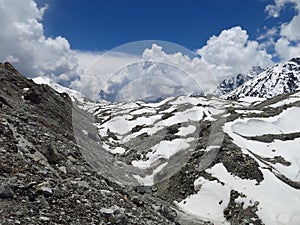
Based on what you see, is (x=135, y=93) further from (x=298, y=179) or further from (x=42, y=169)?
(x=298, y=179)

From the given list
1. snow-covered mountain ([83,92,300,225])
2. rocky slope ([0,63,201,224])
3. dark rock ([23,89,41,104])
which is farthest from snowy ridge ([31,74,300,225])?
dark rock ([23,89,41,104])

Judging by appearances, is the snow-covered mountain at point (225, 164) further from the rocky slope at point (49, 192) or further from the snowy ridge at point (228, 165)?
the rocky slope at point (49, 192)

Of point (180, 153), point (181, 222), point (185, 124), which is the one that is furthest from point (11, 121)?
point (185, 124)

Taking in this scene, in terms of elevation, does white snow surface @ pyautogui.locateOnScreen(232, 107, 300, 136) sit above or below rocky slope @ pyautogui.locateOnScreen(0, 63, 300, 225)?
above

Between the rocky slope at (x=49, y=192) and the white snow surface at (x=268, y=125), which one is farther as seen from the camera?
the white snow surface at (x=268, y=125)

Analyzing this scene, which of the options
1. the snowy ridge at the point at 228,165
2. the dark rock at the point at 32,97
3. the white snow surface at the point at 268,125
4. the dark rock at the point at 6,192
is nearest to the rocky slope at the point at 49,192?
the dark rock at the point at 6,192

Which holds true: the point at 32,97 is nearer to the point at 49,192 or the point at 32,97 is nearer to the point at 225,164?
the point at 225,164

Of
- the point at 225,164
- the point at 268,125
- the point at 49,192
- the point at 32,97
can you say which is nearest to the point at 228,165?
the point at 225,164

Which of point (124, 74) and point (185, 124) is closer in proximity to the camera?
point (124, 74)

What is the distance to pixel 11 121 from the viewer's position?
25.7 metres

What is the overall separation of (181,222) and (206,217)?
563 cm

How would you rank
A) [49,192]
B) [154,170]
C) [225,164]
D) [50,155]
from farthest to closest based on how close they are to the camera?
1. [154,170]
2. [225,164]
3. [50,155]
4. [49,192]

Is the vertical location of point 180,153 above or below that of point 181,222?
above

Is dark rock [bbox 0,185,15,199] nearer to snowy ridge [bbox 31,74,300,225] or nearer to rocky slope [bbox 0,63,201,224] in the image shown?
rocky slope [bbox 0,63,201,224]
